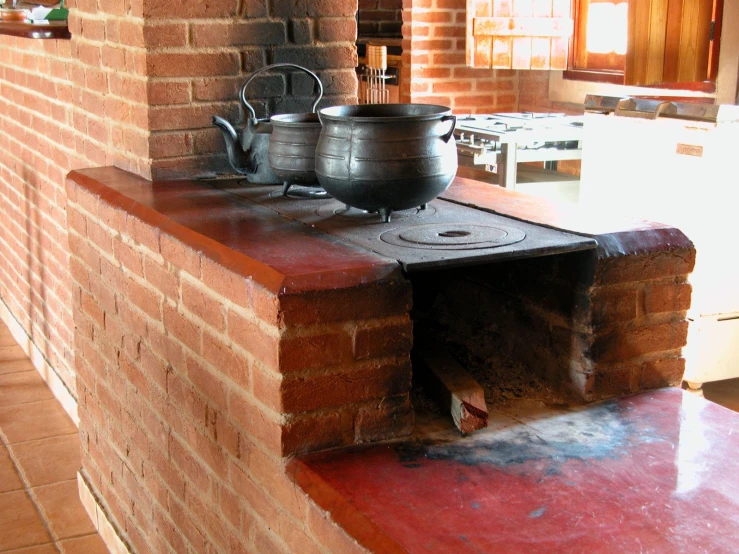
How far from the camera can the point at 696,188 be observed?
368 centimetres

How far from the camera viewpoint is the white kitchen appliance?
11.9 feet

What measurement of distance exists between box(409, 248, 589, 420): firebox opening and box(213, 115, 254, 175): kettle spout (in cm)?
54

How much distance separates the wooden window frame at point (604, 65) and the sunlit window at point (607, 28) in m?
0.05

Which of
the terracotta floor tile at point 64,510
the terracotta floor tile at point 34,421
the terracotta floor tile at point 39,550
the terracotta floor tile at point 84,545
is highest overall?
the terracotta floor tile at point 34,421

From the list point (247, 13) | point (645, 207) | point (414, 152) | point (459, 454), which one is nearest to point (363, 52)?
point (645, 207)

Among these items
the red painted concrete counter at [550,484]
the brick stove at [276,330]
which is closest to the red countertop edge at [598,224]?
the brick stove at [276,330]

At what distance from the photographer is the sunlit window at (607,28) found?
17.3 feet

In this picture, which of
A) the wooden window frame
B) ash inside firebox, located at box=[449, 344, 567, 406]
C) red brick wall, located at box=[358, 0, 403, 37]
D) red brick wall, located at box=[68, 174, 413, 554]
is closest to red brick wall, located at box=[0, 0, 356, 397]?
red brick wall, located at box=[68, 174, 413, 554]

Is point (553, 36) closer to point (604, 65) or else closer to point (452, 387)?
point (604, 65)

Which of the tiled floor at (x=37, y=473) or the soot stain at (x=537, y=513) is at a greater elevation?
the soot stain at (x=537, y=513)

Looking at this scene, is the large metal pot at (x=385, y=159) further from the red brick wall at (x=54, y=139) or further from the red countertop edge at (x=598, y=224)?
the red brick wall at (x=54, y=139)

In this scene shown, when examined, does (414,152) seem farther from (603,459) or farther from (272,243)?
(603,459)

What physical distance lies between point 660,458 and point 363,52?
546 cm

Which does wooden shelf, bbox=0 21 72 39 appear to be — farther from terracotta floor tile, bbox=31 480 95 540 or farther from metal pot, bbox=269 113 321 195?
terracotta floor tile, bbox=31 480 95 540
